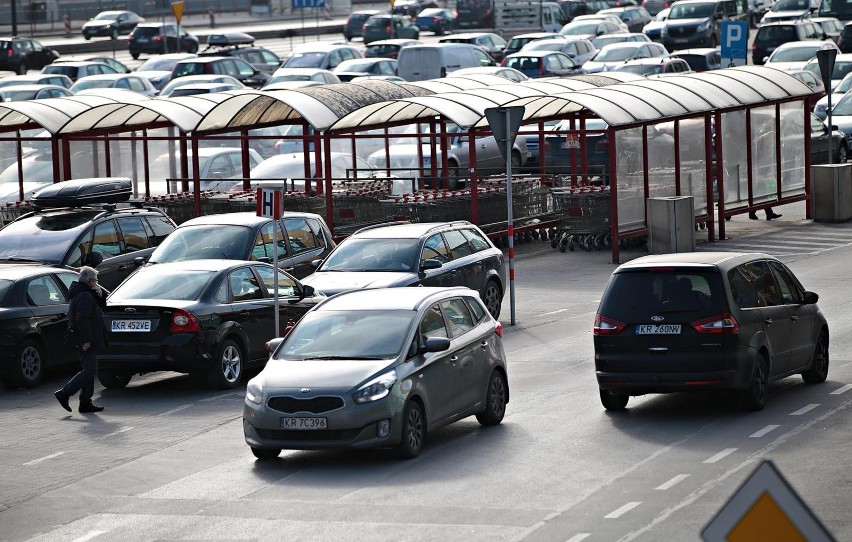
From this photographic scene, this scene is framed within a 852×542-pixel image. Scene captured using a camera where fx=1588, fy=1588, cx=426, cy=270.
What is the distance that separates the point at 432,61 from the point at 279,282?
116ft

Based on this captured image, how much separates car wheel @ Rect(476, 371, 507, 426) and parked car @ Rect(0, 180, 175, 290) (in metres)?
7.50

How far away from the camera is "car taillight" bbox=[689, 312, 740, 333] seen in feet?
47.3

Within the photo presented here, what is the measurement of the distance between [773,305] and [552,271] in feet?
38.1

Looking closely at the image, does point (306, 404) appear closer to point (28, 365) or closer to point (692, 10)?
point (28, 365)

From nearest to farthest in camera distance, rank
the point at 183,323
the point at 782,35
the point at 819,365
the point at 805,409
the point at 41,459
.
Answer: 1. the point at 41,459
2. the point at 805,409
3. the point at 819,365
4. the point at 183,323
5. the point at 782,35

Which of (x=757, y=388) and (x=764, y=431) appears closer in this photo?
(x=764, y=431)

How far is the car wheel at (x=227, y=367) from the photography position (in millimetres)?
17391

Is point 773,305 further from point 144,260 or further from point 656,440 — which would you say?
point 144,260

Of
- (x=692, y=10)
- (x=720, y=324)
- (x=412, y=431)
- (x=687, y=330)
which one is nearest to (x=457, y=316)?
(x=412, y=431)

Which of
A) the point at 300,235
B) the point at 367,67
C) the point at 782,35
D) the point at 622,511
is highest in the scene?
the point at 782,35

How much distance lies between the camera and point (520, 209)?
3020cm

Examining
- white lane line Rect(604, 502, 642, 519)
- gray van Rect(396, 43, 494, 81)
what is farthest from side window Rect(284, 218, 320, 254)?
gray van Rect(396, 43, 494, 81)

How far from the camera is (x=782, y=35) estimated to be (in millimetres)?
57438

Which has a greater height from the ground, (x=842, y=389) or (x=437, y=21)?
(x=437, y=21)
